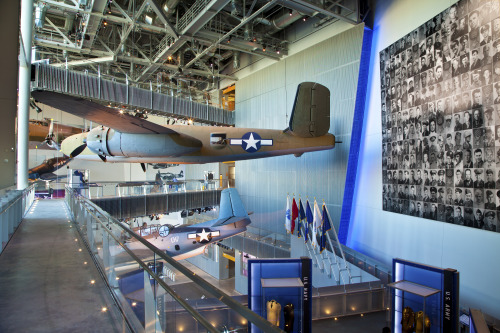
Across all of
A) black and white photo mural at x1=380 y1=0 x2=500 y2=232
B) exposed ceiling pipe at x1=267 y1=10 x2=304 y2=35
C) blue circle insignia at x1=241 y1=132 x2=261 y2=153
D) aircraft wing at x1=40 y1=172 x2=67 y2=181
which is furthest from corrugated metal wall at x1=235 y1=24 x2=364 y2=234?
aircraft wing at x1=40 y1=172 x2=67 y2=181

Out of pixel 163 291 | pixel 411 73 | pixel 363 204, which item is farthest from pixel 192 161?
pixel 163 291

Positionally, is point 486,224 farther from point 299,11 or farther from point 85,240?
point 299,11

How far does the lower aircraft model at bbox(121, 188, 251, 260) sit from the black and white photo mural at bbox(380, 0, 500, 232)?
6.56 meters

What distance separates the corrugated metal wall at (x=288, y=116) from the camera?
1384cm

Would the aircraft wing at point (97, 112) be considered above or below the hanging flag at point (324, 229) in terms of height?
above

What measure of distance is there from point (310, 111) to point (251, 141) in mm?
2519

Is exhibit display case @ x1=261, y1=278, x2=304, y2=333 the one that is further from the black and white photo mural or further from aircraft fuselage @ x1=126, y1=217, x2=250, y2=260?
aircraft fuselage @ x1=126, y1=217, x2=250, y2=260

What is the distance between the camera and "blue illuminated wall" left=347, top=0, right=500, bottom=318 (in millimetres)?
7824

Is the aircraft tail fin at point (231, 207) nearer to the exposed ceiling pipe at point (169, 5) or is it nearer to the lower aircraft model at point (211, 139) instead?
the lower aircraft model at point (211, 139)

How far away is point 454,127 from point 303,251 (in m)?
7.86

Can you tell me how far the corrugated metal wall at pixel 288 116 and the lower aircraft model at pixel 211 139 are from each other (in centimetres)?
266

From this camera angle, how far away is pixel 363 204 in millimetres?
12938

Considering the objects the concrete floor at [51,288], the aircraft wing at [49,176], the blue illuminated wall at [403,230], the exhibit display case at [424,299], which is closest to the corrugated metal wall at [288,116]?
the blue illuminated wall at [403,230]

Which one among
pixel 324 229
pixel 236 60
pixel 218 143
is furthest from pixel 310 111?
pixel 236 60
